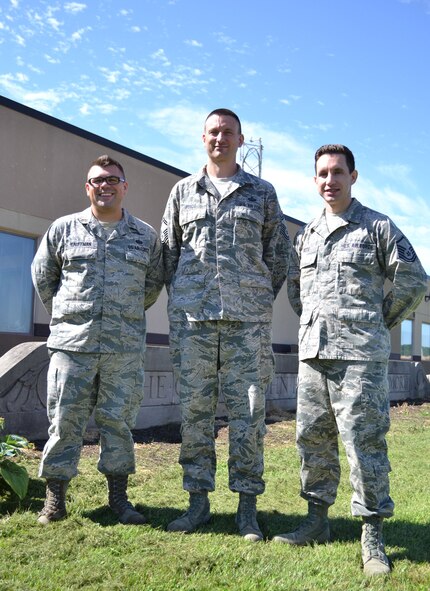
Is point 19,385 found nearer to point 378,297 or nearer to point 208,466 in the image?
point 208,466

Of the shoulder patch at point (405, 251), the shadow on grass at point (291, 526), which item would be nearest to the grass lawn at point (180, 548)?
the shadow on grass at point (291, 526)

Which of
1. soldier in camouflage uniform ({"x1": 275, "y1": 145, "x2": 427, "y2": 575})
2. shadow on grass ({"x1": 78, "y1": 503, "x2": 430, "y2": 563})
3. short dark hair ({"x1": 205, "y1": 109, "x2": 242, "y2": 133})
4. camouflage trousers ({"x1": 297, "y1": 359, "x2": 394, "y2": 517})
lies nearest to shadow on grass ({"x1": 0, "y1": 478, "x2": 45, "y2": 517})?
shadow on grass ({"x1": 78, "y1": 503, "x2": 430, "y2": 563})

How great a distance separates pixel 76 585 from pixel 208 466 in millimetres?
1157

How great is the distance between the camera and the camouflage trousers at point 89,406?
3816mm

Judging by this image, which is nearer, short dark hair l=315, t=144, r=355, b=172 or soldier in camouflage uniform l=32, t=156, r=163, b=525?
short dark hair l=315, t=144, r=355, b=172

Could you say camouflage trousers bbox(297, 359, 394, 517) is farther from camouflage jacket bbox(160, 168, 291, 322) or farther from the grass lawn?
camouflage jacket bbox(160, 168, 291, 322)

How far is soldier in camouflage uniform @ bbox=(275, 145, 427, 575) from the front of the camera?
3.32m

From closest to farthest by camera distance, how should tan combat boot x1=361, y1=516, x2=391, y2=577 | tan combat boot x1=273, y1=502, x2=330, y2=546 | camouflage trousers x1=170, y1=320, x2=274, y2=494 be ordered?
tan combat boot x1=361, y1=516, x2=391, y2=577, tan combat boot x1=273, y1=502, x2=330, y2=546, camouflage trousers x1=170, y1=320, x2=274, y2=494

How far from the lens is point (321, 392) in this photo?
3.52 meters

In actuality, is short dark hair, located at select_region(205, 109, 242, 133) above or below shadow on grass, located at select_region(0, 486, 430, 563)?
above

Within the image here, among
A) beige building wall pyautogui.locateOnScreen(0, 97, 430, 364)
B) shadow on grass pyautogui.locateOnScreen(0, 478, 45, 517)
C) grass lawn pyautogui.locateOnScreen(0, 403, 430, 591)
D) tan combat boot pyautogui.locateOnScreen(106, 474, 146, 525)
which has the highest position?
beige building wall pyautogui.locateOnScreen(0, 97, 430, 364)

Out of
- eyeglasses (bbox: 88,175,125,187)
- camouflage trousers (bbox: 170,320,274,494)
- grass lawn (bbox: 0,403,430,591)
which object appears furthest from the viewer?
Answer: eyeglasses (bbox: 88,175,125,187)

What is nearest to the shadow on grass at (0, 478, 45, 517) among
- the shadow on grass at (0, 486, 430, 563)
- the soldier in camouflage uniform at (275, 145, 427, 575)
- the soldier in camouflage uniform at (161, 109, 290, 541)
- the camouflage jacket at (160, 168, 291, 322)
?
the shadow on grass at (0, 486, 430, 563)

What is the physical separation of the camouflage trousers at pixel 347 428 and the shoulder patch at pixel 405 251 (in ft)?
1.87
